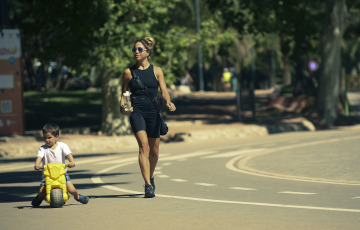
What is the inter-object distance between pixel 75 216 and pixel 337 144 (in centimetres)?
1210

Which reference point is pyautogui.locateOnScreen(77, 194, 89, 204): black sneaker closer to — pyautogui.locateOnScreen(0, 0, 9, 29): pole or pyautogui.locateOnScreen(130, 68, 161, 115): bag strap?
pyautogui.locateOnScreen(130, 68, 161, 115): bag strap

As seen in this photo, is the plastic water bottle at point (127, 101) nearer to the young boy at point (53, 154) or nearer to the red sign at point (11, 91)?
the young boy at point (53, 154)

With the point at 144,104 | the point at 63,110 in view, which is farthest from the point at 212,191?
the point at 63,110

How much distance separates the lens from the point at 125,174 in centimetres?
1471

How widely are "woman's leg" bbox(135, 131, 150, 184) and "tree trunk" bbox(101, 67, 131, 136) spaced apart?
14.9 meters

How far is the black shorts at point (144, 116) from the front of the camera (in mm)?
10680

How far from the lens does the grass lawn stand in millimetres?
32500

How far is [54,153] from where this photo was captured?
9.86m

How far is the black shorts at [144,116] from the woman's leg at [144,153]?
0.08 meters

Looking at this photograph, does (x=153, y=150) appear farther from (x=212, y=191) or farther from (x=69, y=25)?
(x=69, y=25)

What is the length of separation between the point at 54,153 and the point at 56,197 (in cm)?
50

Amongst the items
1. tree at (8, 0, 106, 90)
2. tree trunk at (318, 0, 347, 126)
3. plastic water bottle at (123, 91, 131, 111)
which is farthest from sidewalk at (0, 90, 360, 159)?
plastic water bottle at (123, 91, 131, 111)

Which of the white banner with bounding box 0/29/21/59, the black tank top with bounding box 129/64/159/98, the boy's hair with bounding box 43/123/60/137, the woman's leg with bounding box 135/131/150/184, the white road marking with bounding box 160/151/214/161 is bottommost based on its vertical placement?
the white road marking with bounding box 160/151/214/161

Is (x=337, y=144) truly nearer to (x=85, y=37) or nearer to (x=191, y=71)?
(x=85, y=37)
